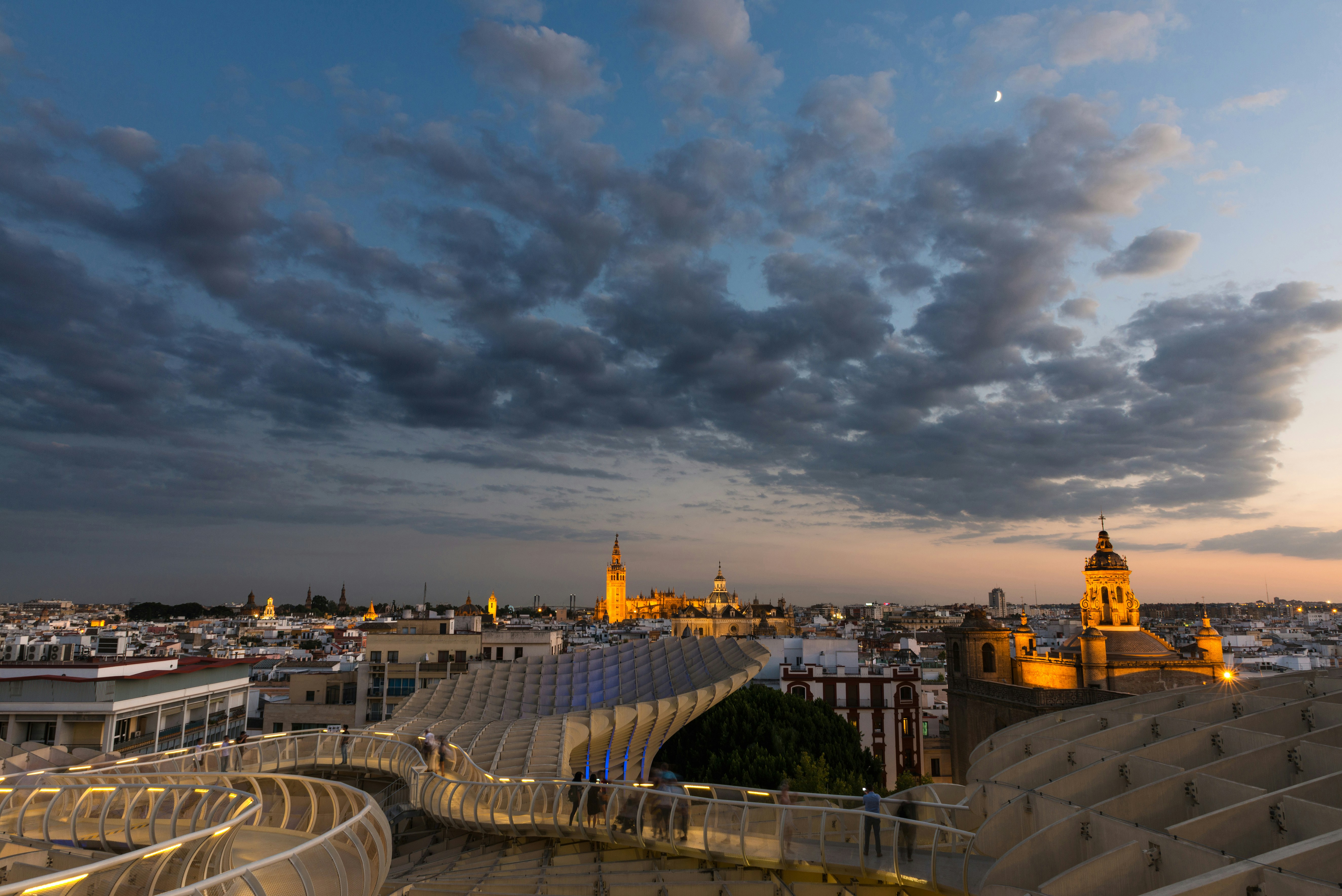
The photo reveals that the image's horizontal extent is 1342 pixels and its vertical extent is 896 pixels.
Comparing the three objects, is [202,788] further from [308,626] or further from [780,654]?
[308,626]

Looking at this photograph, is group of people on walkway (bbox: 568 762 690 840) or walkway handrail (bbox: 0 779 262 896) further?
group of people on walkway (bbox: 568 762 690 840)

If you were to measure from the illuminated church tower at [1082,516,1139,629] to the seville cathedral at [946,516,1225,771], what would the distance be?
3.6 inches

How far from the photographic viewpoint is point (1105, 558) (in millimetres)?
57875

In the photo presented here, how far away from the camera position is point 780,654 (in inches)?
2468

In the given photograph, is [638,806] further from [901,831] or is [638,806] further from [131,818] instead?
[131,818]

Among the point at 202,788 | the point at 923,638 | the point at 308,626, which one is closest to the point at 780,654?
the point at 202,788

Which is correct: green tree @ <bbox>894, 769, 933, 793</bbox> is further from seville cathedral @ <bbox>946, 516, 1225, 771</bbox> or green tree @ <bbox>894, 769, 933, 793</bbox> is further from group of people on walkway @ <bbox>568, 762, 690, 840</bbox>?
group of people on walkway @ <bbox>568, 762, 690, 840</bbox>

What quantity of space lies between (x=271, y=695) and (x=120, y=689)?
2551 cm

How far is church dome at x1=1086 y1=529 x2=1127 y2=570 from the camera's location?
188ft

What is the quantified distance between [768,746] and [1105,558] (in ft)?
128

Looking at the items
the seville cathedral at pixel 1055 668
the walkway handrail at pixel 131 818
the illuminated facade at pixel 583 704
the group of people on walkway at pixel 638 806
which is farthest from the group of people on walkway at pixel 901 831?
the seville cathedral at pixel 1055 668

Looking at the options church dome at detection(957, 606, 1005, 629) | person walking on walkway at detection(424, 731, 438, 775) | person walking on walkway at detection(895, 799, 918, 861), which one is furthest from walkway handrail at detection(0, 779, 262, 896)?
church dome at detection(957, 606, 1005, 629)

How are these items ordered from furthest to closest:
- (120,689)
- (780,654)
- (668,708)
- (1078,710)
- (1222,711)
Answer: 1. (780,654)
2. (120,689)
3. (668,708)
4. (1078,710)
5. (1222,711)

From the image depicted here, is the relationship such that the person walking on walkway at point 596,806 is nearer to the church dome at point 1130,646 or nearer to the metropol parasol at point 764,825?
A: the metropol parasol at point 764,825
